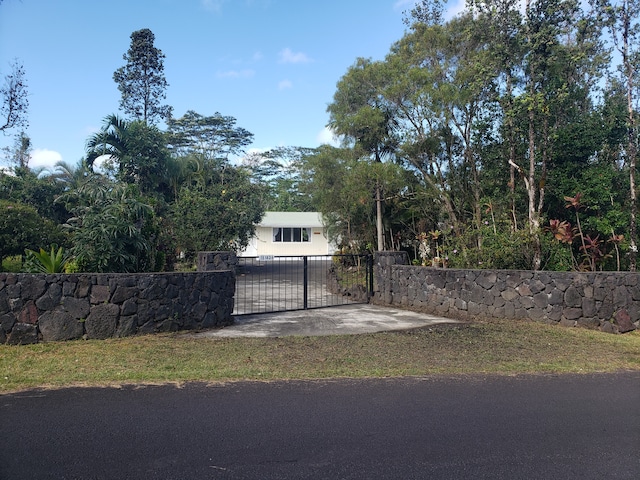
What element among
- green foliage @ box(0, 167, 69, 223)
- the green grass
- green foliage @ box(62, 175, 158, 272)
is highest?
green foliage @ box(0, 167, 69, 223)

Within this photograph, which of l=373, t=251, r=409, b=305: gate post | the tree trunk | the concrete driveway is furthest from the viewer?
the tree trunk

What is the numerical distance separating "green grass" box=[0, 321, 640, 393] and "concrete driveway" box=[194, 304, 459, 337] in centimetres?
59

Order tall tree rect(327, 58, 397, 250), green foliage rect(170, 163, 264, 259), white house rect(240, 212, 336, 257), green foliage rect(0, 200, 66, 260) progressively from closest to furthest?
green foliage rect(0, 200, 66, 260), tall tree rect(327, 58, 397, 250), green foliage rect(170, 163, 264, 259), white house rect(240, 212, 336, 257)

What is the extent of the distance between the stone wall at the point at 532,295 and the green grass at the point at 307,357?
0.68 m

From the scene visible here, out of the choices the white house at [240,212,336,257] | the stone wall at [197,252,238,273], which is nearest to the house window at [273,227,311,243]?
the white house at [240,212,336,257]

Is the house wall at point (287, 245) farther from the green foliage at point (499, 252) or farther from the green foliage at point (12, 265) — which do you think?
the green foliage at point (499, 252)

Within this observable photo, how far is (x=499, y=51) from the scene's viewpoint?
1206 cm

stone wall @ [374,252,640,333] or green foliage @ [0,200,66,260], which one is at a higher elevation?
green foliage @ [0,200,66,260]

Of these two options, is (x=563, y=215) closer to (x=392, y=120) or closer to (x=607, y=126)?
(x=607, y=126)

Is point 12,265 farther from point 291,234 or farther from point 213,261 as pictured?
point 291,234

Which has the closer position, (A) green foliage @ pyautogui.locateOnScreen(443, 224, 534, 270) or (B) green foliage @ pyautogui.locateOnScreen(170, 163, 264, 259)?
(A) green foliage @ pyautogui.locateOnScreen(443, 224, 534, 270)

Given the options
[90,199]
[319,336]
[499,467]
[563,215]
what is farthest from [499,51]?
[499,467]

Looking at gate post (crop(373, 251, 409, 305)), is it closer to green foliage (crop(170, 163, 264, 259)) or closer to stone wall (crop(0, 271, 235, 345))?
stone wall (crop(0, 271, 235, 345))

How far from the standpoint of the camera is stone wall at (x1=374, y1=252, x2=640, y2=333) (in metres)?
9.24
